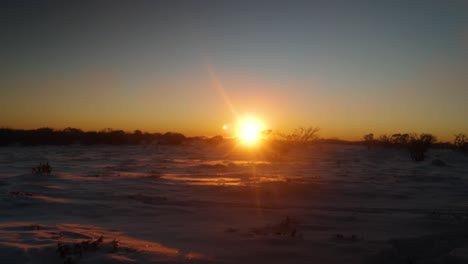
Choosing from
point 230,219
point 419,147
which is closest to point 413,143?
point 419,147

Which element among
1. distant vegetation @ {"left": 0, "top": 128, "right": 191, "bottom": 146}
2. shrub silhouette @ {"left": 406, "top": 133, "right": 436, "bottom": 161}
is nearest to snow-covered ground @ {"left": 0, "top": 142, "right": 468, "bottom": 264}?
shrub silhouette @ {"left": 406, "top": 133, "right": 436, "bottom": 161}

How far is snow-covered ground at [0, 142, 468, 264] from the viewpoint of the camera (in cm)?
458

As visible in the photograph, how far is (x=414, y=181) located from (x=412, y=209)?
165 inches

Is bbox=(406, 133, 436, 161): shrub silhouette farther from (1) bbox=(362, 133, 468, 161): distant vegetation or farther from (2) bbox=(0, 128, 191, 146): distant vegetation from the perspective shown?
(2) bbox=(0, 128, 191, 146): distant vegetation

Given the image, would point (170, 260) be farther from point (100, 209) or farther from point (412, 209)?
point (412, 209)

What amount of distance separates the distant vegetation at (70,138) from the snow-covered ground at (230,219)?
1886 cm

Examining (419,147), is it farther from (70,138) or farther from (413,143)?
(70,138)

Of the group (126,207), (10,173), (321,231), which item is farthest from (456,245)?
(10,173)

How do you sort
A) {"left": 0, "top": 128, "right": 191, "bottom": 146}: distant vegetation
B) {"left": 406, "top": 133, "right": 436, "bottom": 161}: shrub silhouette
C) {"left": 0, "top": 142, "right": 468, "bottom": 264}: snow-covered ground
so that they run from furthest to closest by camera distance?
{"left": 0, "top": 128, "right": 191, "bottom": 146}: distant vegetation → {"left": 406, "top": 133, "right": 436, "bottom": 161}: shrub silhouette → {"left": 0, "top": 142, "right": 468, "bottom": 264}: snow-covered ground

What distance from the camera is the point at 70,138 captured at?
30.0 metres

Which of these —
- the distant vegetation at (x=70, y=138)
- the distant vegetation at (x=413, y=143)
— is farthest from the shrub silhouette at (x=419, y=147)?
the distant vegetation at (x=70, y=138)

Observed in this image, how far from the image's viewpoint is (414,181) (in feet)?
37.7

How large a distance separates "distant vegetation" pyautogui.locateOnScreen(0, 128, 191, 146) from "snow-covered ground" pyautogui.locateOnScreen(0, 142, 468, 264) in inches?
743

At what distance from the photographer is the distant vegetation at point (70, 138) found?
28016mm
